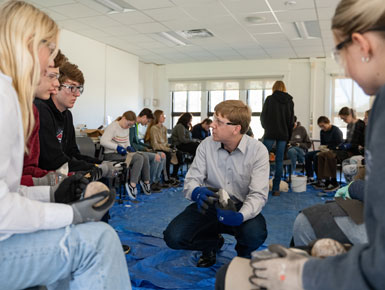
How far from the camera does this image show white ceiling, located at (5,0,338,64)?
509 cm

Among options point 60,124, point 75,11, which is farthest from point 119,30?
point 60,124

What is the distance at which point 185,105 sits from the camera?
10.2 m

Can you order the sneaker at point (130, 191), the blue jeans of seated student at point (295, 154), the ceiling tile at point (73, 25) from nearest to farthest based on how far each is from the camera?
the sneaker at point (130, 191) < the ceiling tile at point (73, 25) < the blue jeans of seated student at point (295, 154)

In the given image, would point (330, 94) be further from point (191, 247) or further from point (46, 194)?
point (46, 194)

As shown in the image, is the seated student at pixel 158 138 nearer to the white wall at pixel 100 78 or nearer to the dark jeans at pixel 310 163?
the white wall at pixel 100 78

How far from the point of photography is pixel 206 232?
2061 millimetres

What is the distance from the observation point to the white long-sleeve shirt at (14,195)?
810 millimetres

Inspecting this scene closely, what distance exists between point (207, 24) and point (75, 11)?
2.16 meters

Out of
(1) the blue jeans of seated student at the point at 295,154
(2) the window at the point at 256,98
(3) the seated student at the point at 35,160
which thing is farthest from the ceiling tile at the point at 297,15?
(3) the seated student at the point at 35,160

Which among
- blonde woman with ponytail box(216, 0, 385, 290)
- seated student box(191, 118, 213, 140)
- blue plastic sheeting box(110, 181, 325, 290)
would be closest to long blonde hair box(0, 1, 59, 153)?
blonde woman with ponytail box(216, 0, 385, 290)

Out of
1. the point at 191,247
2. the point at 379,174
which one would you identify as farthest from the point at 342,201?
the point at 191,247

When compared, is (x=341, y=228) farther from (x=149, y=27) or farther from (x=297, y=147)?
(x=149, y=27)

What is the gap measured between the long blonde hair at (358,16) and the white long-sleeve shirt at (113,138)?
3909 mm

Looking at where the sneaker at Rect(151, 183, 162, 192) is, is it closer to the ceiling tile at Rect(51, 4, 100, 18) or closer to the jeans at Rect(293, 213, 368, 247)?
the ceiling tile at Rect(51, 4, 100, 18)
